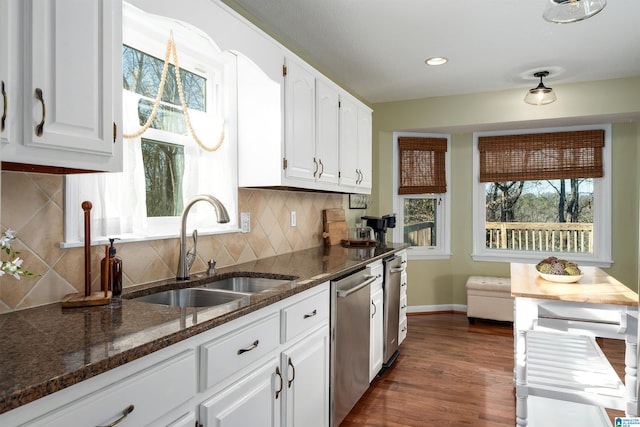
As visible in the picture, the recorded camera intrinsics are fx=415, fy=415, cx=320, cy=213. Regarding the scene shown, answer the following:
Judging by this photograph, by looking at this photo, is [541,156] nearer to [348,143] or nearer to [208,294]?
[348,143]

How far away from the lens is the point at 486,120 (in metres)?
4.27

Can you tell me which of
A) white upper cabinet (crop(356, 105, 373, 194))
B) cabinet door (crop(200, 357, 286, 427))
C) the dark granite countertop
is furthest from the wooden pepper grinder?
white upper cabinet (crop(356, 105, 373, 194))

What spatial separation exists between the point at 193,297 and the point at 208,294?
84 millimetres

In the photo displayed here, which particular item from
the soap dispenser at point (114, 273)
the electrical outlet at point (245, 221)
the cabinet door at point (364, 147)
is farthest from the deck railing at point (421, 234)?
the soap dispenser at point (114, 273)

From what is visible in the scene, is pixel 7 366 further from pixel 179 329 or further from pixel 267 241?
pixel 267 241

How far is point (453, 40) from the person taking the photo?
301 cm

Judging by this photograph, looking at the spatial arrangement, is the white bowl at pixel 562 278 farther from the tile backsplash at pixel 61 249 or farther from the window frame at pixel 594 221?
the window frame at pixel 594 221

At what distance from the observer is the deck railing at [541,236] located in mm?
4477

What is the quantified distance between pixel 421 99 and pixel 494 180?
1.24m

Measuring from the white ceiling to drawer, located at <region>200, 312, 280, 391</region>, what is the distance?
1905mm

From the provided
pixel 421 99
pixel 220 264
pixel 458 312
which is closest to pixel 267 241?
pixel 220 264

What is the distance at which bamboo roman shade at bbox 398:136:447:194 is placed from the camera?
4.81 metres

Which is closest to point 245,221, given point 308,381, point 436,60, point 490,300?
point 308,381

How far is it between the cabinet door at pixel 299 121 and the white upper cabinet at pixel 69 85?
1241 millimetres
